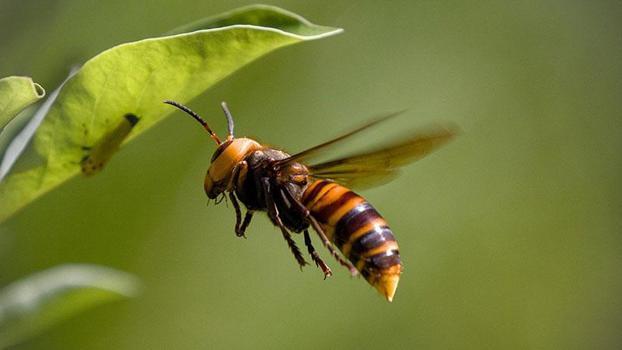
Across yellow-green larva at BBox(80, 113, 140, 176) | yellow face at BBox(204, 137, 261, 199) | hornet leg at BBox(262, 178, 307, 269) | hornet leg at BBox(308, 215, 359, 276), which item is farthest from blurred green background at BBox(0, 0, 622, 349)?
hornet leg at BBox(308, 215, 359, 276)

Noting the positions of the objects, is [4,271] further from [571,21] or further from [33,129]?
[571,21]

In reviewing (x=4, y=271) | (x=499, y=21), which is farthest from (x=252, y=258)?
(x=499, y=21)

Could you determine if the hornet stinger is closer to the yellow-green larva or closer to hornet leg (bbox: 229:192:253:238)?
hornet leg (bbox: 229:192:253:238)

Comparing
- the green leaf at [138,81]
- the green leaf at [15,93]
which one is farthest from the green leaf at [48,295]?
the green leaf at [15,93]

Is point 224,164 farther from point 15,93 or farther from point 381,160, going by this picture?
point 15,93

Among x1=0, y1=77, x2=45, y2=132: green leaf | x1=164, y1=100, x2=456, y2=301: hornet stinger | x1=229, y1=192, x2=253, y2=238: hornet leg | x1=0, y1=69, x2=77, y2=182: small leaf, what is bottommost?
x1=229, y1=192, x2=253, y2=238: hornet leg

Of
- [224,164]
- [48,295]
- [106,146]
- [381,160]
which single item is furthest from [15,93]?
[381,160]

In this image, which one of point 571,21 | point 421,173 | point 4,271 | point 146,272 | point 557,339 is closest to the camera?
point 4,271

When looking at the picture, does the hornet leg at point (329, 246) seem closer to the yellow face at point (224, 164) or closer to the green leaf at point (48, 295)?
the yellow face at point (224, 164)
